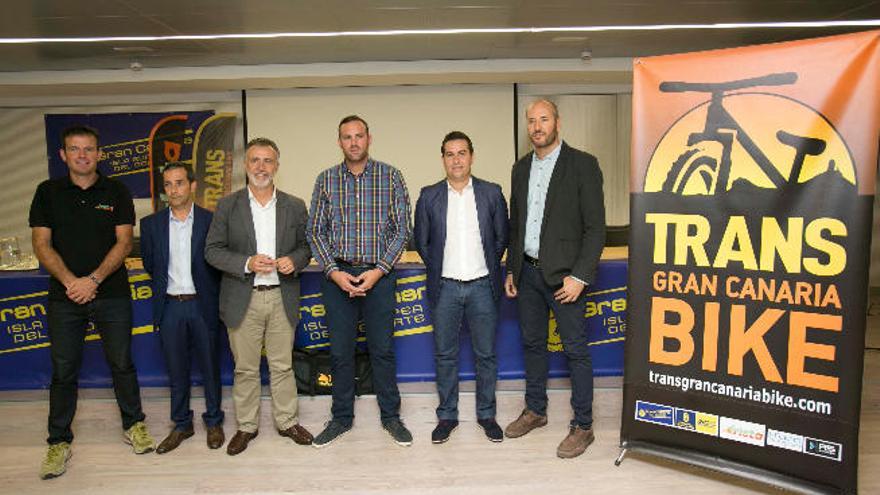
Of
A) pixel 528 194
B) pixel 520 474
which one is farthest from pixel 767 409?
pixel 528 194

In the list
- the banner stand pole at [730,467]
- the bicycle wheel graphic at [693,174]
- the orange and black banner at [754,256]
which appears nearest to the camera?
the orange and black banner at [754,256]

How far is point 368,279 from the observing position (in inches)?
114

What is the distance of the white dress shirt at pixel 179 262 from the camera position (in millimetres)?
2971

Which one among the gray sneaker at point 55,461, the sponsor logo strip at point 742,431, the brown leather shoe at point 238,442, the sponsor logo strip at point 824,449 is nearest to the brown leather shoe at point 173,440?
the brown leather shoe at point 238,442

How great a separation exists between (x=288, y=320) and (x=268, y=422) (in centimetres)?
69

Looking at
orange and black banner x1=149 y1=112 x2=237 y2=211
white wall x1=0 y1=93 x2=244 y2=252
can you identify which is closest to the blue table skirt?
orange and black banner x1=149 y1=112 x2=237 y2=211

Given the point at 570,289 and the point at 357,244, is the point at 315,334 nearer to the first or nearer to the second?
the point at 357,244

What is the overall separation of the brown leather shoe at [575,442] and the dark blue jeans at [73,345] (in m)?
2.13

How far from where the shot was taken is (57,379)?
2.84 metres

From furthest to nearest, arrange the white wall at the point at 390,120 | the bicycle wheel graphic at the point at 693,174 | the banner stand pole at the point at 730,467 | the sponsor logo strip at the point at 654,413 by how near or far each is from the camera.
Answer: the white wall at the point at 390,120
the sponsor logo strip at the point at 654,413
the bicycle wheel graphic at the point at 693,174
the banner stand pole at the point at 730,467

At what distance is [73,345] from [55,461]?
1.75 feet

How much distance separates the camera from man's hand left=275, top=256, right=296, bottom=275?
9.42 ft

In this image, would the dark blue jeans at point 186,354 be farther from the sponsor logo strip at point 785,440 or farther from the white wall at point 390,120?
the white wall at point 390,120

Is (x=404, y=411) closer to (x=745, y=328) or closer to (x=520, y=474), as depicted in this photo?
(x=520, y=474)
